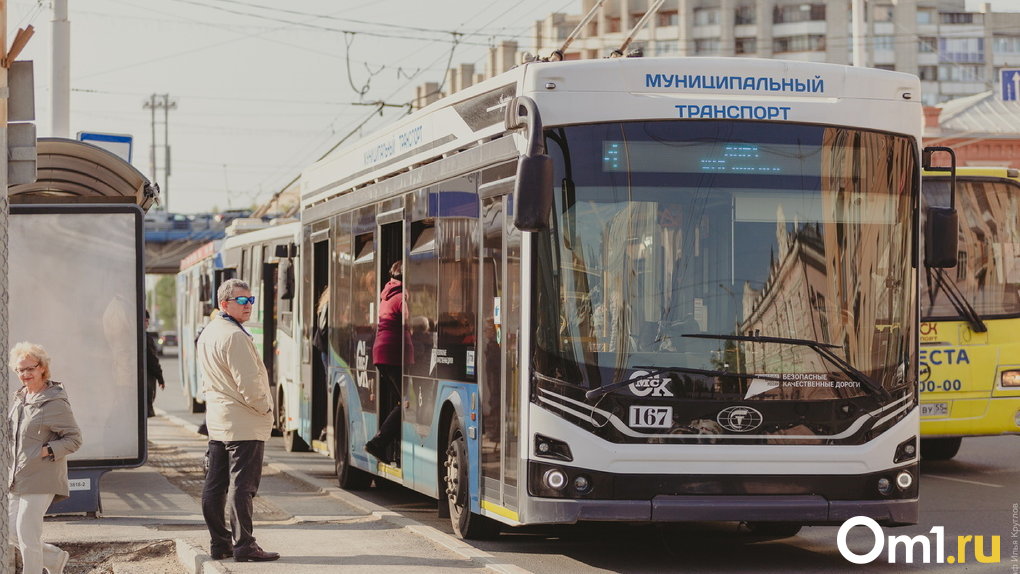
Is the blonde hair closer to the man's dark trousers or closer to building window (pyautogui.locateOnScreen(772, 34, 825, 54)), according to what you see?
the man's dark trousers

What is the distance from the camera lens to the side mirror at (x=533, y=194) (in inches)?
336

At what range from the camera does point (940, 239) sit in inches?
376

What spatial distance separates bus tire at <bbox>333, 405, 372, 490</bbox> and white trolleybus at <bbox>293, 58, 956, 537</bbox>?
197 inches

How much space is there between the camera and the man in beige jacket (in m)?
9.70

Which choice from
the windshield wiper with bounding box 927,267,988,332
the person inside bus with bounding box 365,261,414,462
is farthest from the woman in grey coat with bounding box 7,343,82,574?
the windshield wiper with bounding box 927,267,988,332

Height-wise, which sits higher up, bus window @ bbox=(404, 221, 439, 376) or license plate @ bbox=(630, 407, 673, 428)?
bus window @ bbox=(404, 221, 439, 376)

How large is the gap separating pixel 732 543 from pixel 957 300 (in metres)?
5.17

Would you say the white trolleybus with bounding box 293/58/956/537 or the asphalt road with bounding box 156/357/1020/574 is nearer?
the white trolleybus with bounding box 293/58/956/537

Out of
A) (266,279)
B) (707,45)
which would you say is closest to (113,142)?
(266,279)

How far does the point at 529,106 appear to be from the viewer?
9047 mm

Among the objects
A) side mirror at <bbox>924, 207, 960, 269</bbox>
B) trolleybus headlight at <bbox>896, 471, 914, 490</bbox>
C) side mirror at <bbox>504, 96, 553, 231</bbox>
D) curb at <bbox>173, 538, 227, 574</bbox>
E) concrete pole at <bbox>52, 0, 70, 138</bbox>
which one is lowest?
curb at <bbox>173, 538, 227, 574</bbox>

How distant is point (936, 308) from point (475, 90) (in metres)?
6.37

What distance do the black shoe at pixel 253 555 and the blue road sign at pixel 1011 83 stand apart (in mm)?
23554

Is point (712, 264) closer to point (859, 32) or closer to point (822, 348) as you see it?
point (822, 348)
